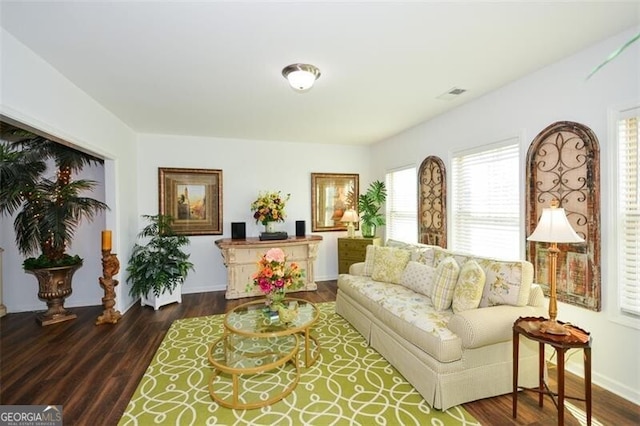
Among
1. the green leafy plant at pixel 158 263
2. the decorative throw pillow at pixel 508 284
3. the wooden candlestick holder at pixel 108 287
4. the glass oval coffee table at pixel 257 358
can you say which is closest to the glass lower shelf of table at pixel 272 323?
the glass oval coffee table at pixel 257 358

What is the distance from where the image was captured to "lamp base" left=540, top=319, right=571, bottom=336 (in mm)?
1943

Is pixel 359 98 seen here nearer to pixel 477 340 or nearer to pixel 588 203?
pixel 588 203

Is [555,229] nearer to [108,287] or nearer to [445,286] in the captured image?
[445,286]

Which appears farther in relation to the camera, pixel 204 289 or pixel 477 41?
pixel 204 289

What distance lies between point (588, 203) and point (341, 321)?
2.70 m

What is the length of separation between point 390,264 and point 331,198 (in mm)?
2496

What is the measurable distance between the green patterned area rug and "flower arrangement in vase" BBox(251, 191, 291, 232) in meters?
2.31

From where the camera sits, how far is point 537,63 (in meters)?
2.67

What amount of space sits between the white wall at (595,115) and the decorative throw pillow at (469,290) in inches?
34.7

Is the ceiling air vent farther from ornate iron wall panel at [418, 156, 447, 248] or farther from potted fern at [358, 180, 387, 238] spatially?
potted fern at [358, 180, 387, 238]

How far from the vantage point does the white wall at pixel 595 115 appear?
2.22 m

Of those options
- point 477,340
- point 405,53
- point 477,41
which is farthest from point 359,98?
point 477,340

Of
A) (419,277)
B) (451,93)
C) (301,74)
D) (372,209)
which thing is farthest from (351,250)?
(301,74)

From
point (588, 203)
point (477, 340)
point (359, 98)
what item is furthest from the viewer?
point (359, 98)
